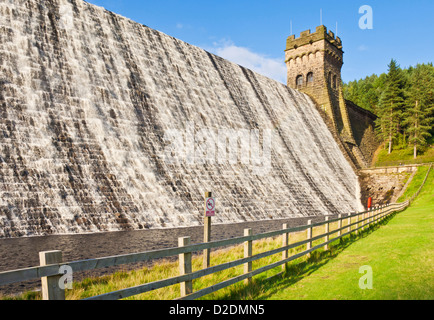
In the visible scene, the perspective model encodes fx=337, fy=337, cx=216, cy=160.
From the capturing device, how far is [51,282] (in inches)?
131

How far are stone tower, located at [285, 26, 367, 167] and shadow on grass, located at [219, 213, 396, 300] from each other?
38.9 meters

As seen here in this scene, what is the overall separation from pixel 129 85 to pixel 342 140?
32.4 m

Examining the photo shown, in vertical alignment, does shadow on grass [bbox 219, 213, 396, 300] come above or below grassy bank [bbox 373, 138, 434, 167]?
below

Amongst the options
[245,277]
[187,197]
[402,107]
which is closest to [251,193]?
[187,197]

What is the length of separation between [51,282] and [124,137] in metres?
16.9

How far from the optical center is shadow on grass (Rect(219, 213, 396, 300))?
6030 millimetres

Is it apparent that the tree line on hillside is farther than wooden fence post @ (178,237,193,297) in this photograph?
Yes

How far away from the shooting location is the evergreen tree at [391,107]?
58719mm

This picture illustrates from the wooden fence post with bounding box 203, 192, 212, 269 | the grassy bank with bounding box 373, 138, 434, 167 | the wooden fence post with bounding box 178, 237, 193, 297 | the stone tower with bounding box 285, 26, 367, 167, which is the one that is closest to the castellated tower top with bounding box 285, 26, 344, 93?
the stone tower with bounding box 285, 26, 367, 167

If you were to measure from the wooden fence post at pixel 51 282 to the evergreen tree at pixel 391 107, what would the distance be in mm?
62320

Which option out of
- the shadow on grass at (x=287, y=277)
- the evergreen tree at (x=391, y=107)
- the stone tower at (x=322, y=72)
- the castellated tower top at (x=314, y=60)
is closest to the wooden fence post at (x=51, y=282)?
the shadow on grass at (x=287, y=277)

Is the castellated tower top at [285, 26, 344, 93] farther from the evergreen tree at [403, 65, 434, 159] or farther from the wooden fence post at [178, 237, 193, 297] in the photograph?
the wooden fence post at [178, 237, 193, 297]

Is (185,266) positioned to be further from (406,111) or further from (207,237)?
(406,111)
